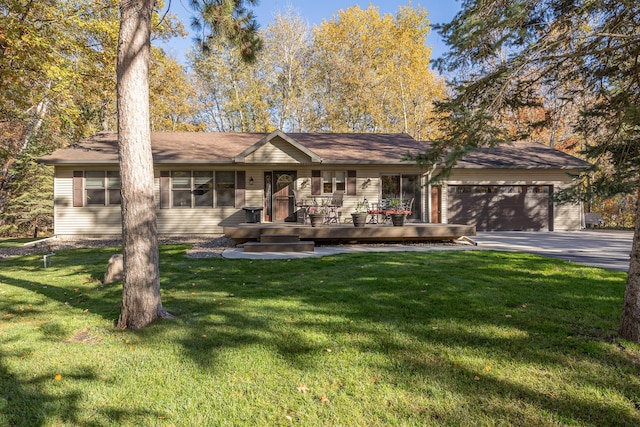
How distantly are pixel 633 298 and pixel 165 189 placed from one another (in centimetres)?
1344

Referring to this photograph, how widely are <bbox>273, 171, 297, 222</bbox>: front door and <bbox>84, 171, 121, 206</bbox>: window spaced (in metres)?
5.82

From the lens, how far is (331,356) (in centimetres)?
307

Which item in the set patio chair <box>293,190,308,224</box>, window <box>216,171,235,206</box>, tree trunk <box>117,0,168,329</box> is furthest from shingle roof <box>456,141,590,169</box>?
tree trunk <box>117,0,168,329</box>

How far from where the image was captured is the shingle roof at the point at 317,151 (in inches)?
512

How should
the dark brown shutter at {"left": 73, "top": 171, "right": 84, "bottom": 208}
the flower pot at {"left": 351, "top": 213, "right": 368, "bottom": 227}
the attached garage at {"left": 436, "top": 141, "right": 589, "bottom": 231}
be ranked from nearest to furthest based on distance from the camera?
the flower pot at {"left": 351, "top": 213, "right": 368, "bottom": 227} < the dark brown shutter at {"left": 73, "top": 171, "right": 84, "bottom": 208} < the attached garage at {"left": 436, "top": 141, "right": 589, "bottom": 231}

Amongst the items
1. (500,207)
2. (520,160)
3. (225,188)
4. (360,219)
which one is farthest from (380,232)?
(520,160)

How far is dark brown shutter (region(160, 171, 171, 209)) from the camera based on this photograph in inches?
527

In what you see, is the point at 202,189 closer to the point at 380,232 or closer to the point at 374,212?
the point at 374,212

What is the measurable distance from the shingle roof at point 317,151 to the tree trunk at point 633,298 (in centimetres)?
972

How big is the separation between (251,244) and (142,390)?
702 cm

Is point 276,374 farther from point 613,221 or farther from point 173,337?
point 613,221

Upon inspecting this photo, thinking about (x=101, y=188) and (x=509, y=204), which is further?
(x=509, y=204)

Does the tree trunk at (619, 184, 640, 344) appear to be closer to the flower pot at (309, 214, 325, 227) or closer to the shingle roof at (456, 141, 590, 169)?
the flower pot at (309, 214, 325, 227)

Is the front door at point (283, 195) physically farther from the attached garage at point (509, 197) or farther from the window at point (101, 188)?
the attached garage at point (509, 197)
